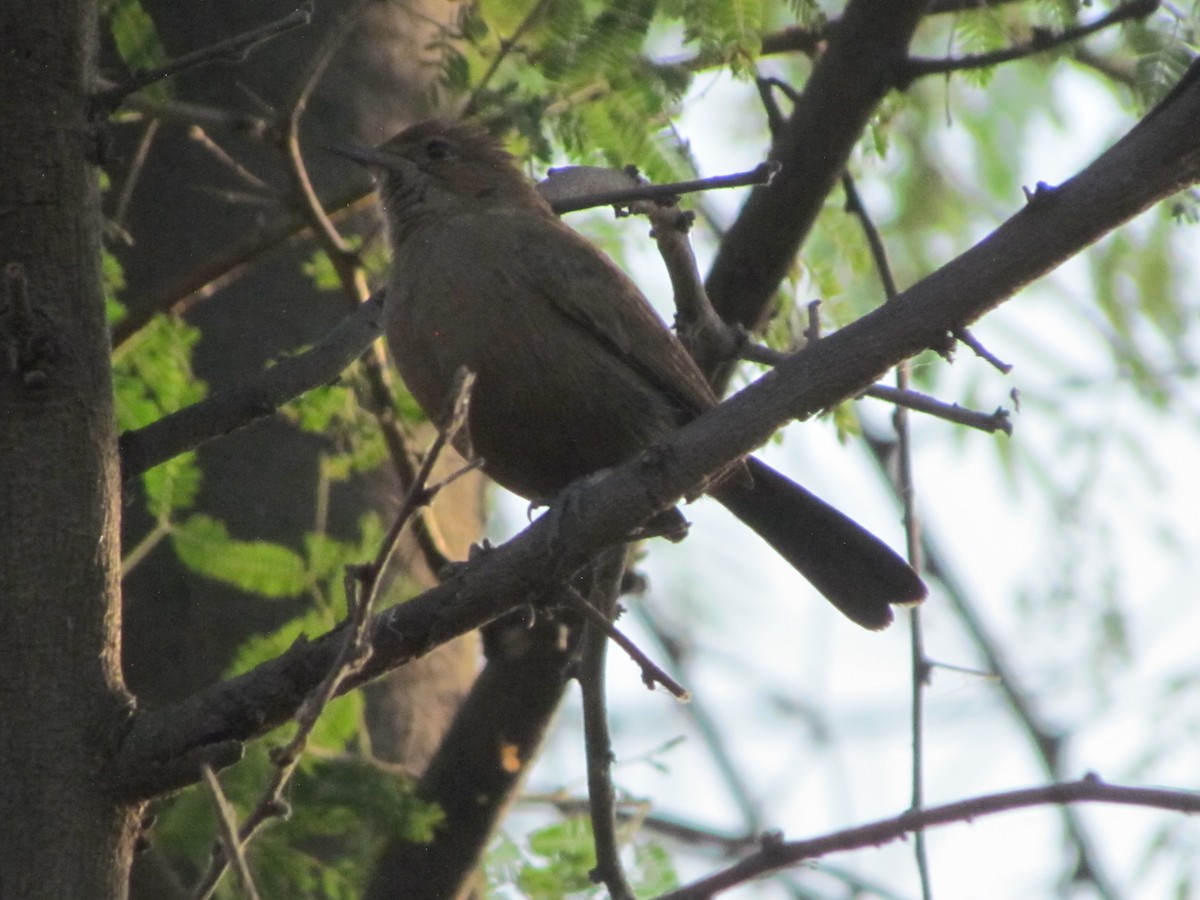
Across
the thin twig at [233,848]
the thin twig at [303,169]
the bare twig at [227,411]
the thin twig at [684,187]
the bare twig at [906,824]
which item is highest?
the thin twig at [303,169]

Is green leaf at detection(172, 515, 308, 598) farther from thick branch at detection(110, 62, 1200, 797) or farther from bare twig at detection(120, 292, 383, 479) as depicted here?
thick branch at detection(110, 62, 1200, 797)

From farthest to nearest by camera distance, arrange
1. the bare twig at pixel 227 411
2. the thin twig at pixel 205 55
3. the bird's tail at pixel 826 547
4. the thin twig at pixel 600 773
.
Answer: the bird's tail at pixel 826 547, the thin twig at pixel 600 773, the bare twig at pixel 227 411, the thin twig at pixel 205 55

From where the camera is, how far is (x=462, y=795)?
4488 millimetres

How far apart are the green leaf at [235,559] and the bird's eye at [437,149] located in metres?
1.47

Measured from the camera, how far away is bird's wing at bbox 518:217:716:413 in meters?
4.37

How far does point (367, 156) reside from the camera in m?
4.99

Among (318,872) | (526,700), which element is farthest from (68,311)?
(526,700)

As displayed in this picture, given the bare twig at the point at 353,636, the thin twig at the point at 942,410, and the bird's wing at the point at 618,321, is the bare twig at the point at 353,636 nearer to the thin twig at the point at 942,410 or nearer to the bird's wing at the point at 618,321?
the thin twig at the point at 942,410

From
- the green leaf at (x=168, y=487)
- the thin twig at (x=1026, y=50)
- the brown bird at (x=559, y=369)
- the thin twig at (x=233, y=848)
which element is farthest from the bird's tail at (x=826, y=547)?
the thin twig at (x=233, y=848)

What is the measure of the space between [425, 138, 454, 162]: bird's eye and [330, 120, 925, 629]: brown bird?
9.4 inches

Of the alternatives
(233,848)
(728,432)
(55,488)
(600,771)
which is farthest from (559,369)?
(233,848)

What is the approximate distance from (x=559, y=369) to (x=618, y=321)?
301 mm

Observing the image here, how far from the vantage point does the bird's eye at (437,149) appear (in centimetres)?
504

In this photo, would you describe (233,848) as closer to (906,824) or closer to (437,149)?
(906,824)
